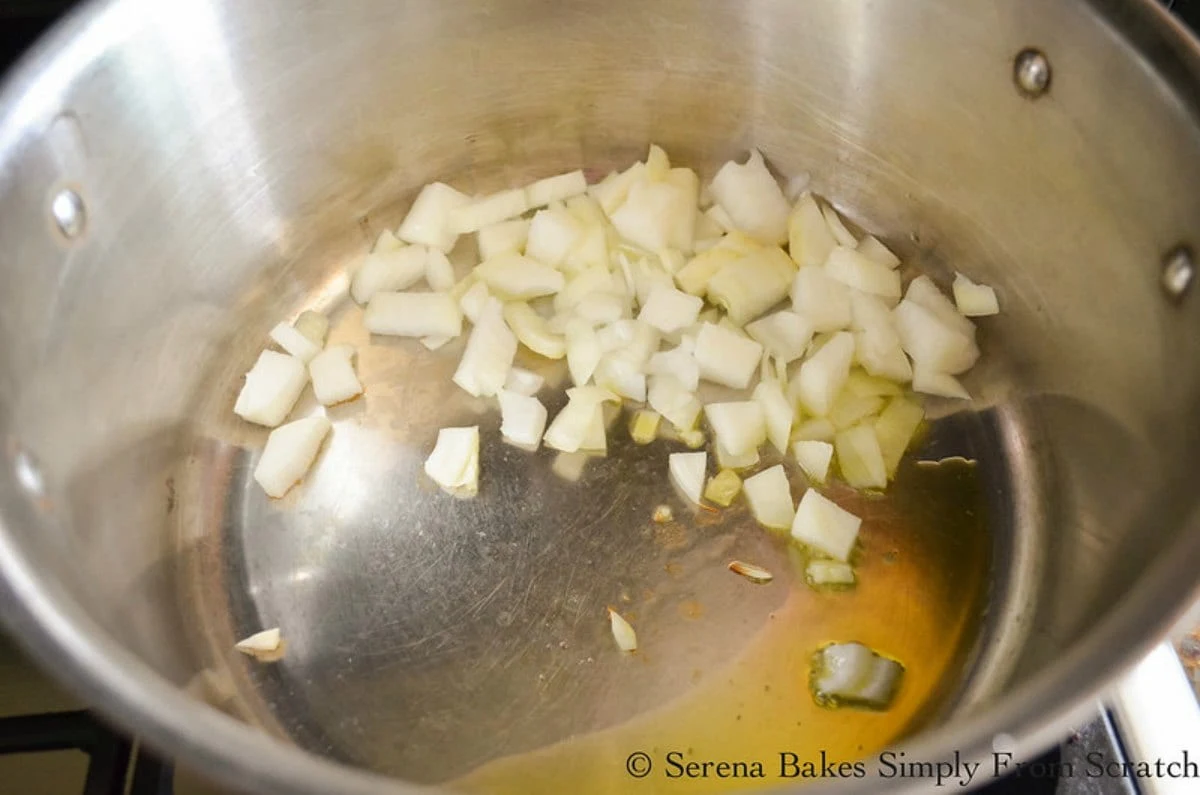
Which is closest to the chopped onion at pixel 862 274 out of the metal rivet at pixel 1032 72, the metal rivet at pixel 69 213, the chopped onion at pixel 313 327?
the metal rivet at pixel 1032 72

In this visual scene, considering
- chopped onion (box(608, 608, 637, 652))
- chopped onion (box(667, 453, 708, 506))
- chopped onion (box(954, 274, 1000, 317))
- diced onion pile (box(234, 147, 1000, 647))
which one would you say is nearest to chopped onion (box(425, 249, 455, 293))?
diced onion pile (box(234, 147, 1000, 647))

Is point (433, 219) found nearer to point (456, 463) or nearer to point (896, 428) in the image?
point (456, 463)

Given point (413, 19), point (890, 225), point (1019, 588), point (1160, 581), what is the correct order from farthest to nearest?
point (890, 225), point (413, 19), point (1019, 588), point (1160, 581)

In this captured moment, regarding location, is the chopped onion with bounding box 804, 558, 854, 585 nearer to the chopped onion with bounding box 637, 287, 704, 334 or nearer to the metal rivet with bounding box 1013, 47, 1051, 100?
the chopped onion with bounding box 637, 287, 704, 334

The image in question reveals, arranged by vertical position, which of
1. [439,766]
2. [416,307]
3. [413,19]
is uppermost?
[413,19]

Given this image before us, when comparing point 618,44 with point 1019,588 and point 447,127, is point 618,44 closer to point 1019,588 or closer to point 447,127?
point 447,127

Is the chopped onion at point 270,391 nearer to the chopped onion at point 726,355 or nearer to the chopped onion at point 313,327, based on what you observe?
the chopped onion at point 313,327

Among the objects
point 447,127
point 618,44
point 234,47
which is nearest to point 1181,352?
point 618,44
